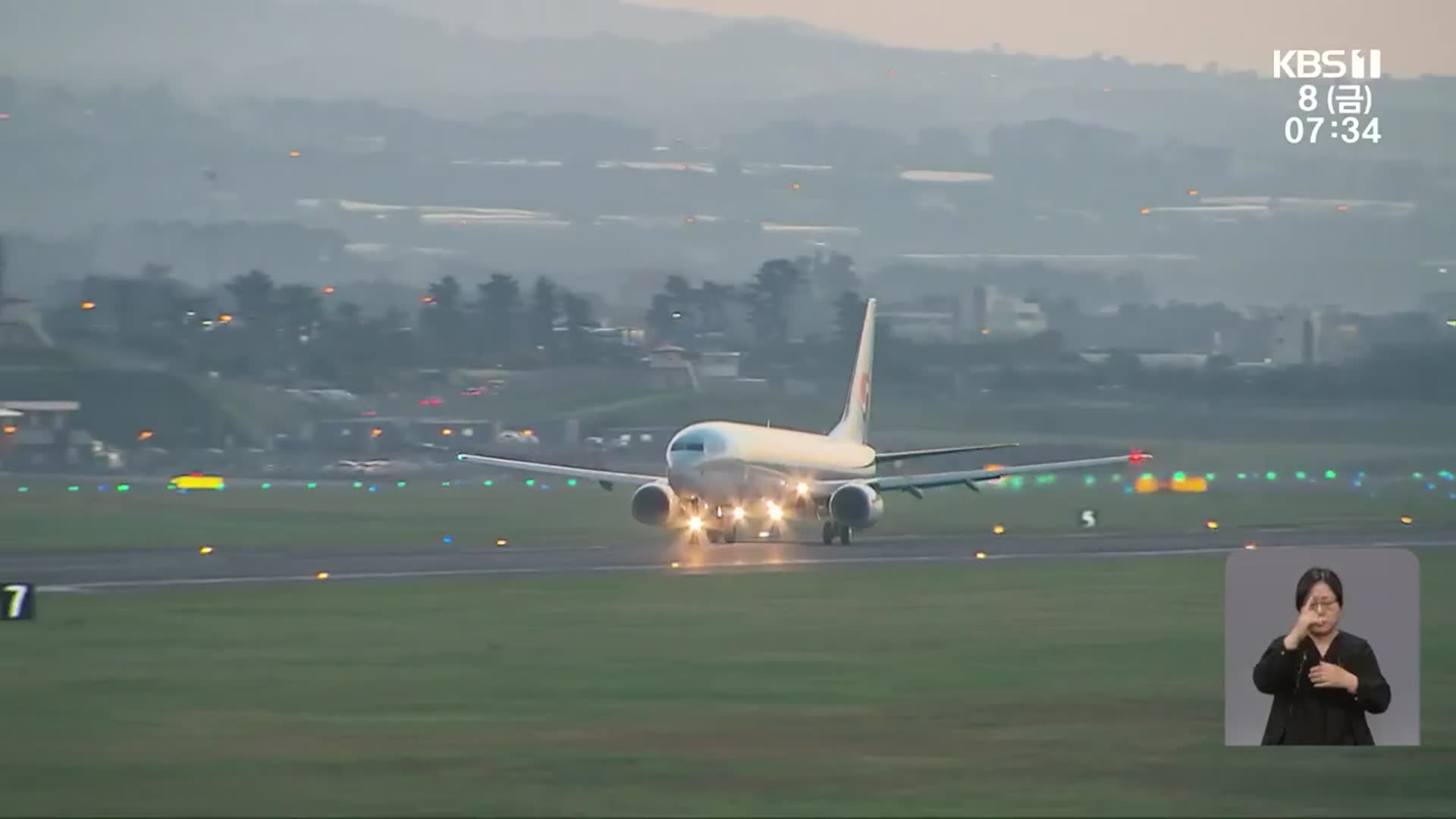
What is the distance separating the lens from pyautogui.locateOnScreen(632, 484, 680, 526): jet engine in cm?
7231

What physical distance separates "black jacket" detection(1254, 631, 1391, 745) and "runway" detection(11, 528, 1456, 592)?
32.7 meters

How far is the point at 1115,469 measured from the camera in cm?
13112

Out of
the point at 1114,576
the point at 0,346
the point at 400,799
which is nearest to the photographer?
the point at 400,799

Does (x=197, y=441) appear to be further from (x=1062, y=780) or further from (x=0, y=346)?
(x=1062, y=780)

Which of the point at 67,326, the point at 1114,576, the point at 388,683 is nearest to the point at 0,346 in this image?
the point at 67,326

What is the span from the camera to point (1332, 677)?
1936cm

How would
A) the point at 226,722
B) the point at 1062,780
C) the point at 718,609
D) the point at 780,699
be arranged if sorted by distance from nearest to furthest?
the point at 1062,780, the point at 226,722, the point at 780,699, the point at 718,609

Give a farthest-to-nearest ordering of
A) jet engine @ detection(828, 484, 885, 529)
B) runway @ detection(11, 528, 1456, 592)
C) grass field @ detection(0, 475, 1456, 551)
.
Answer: grass field @ detection(0, 475, 1456, 551) < jet engine @ detection(828, 484, 885, 529) < runway @ detection(11, 528, 1456, 592)

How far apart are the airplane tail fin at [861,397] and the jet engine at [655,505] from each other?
454 inches

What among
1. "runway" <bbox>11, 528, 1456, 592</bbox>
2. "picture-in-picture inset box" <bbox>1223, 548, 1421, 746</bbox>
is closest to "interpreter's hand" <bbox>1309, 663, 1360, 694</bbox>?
"picture-in-picture inset box" <bbox>1223, 548, 1421, 746</bbox>

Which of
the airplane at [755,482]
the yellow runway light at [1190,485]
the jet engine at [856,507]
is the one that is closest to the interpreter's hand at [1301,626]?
the airplane at [755,482]

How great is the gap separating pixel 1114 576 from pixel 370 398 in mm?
136138

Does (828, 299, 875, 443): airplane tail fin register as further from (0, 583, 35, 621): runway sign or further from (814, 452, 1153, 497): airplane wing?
(0, 583, 35, 621): runway sign

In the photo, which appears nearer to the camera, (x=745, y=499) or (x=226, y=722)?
(x=226, y=722)
